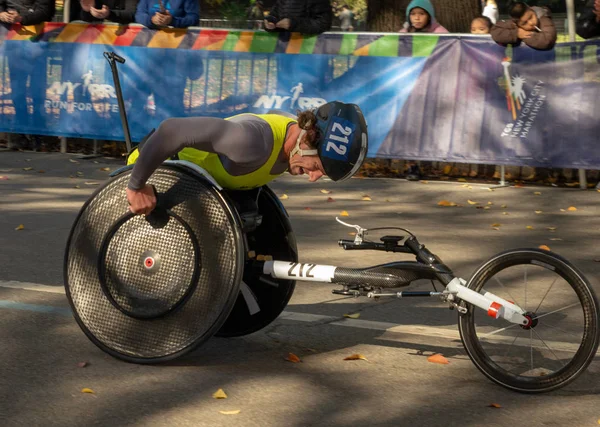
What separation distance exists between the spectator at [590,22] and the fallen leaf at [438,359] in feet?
21.7

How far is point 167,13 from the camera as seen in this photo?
12812 millimetres

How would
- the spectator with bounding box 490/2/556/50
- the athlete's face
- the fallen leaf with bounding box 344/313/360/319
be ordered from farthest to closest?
the spectator with bounding box 490/2/556/50, the fallen leaf with bounding box 344/313/360/319, the athlete's face

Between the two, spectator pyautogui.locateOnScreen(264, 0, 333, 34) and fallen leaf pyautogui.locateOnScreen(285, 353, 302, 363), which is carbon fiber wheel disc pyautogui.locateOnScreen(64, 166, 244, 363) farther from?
spectator pyautogui.locateOnScreen(264, 0, 333, 34)

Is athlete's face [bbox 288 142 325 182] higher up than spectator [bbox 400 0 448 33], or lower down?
lower down

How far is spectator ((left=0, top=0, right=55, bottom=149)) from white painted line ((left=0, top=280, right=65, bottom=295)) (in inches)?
282

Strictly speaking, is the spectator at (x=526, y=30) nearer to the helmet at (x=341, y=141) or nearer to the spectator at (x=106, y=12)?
the spectator at (x=106, y=12)

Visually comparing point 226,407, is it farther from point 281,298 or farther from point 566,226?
point 566,226

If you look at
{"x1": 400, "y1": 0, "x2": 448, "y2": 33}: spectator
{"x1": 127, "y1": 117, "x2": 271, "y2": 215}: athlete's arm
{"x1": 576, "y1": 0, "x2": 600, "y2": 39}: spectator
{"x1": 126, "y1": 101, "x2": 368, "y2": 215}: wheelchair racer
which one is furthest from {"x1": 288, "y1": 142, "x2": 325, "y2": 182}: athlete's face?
{"x1": 400, "y1": 0, "x2": 448, "y2": 33}: spectator

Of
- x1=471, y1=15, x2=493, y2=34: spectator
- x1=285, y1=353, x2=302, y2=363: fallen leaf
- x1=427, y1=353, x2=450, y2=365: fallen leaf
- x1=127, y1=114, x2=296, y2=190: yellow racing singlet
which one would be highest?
x1=471, y1=15, x2=493, y2=34: spectator

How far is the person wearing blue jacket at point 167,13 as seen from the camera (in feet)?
42.1

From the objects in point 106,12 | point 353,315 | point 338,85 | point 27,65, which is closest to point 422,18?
point 338,85

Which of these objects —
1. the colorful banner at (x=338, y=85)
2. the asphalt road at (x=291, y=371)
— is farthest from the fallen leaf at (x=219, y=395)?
the colorful banner at (x=338, y=85)

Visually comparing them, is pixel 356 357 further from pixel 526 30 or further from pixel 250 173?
pixel 526 30

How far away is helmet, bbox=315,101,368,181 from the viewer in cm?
480
